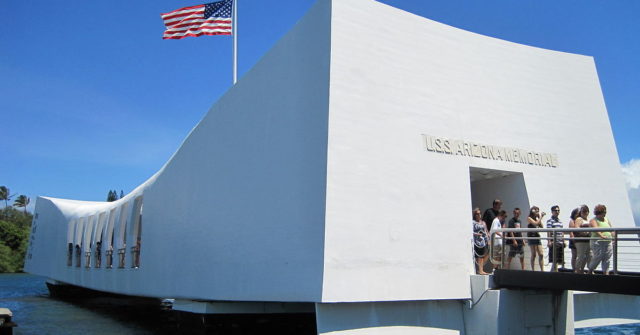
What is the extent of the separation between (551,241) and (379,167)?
345 cm

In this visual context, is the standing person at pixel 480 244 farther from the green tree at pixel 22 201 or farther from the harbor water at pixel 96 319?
the green tree at pixel 22 201

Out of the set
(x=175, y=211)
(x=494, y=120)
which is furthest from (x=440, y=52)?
(x=175, y=211)

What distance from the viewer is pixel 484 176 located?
12.6 m

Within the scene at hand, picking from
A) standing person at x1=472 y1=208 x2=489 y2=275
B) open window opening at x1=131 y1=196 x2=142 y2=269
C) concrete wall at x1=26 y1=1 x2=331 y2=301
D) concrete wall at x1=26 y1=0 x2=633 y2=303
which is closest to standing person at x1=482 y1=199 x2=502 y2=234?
standing person at x1=472 y1=208 x2=489 y2=275

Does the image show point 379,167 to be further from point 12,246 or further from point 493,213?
point 12,246

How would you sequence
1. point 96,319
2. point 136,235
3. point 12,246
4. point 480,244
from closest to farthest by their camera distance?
point 480,244 < point 136,235 < point 96,319 < point 12,246

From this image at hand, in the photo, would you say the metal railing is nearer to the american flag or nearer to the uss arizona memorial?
the uss arizona memorial

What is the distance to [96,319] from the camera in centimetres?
2158

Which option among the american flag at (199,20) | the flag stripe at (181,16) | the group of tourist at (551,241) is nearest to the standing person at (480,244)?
the group of tourist at (551,241)

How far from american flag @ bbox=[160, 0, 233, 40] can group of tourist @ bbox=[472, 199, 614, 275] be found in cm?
949

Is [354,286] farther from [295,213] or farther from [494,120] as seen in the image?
[494,120]

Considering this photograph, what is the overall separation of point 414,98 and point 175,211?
754cm

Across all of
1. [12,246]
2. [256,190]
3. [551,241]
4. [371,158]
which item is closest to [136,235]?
[256,190]

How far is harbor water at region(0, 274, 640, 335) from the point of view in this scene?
16.4 meters
